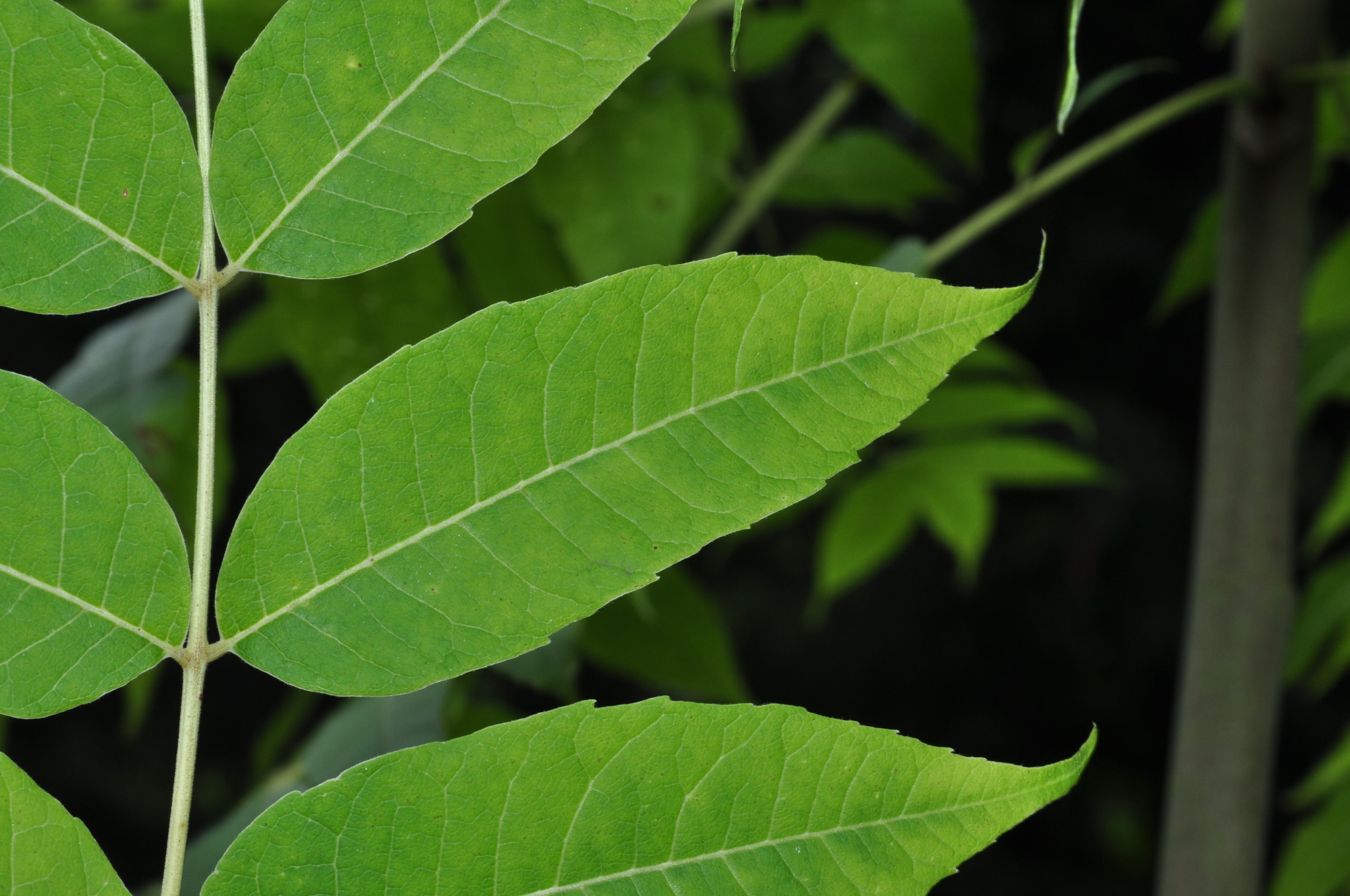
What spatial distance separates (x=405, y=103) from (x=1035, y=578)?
213cm

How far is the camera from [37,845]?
7.4 inches

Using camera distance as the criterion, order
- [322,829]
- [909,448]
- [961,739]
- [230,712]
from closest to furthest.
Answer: [322,829], [909,448], [230,712], [961,739]

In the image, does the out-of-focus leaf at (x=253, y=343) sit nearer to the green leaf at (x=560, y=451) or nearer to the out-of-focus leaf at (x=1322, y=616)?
the green leaf at (x=560, y=451)

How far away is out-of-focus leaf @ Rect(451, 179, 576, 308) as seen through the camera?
1.68ft

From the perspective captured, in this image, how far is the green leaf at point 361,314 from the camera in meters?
0.48

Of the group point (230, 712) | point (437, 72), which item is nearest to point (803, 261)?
point (437, 72)

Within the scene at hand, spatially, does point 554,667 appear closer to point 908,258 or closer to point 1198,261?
point 908,258

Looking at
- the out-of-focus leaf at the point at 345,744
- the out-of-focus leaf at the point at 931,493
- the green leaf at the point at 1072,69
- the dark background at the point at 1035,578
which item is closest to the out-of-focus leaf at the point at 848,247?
the out-of-focus leaf at the point at 931,493

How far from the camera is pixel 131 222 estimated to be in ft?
0.70

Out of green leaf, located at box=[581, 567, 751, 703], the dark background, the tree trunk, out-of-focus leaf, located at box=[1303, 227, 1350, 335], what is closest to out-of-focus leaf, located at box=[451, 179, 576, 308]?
green leaf, located at box=[581, 567, 751, 703]

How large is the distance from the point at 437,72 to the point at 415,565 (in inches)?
3.4

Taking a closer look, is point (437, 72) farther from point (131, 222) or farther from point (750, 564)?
point (750, 564)

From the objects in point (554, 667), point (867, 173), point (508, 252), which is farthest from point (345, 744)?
point (867, 173)

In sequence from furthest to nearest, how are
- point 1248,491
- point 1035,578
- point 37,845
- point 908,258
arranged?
1. point 1035,578
2. point 1248,491
3. point 908,258
4. point 37,845
